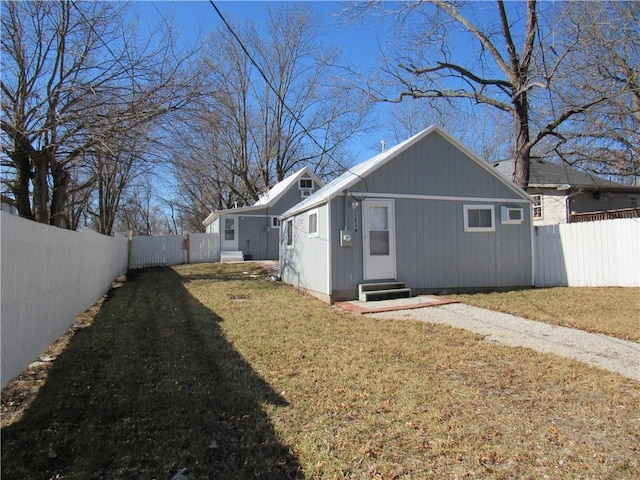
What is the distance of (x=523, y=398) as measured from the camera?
3596 mm

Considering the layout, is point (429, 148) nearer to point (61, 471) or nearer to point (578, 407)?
point (578, 407)

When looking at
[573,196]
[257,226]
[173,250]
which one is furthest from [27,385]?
[573,196]

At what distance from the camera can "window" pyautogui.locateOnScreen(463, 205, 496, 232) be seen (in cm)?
1008

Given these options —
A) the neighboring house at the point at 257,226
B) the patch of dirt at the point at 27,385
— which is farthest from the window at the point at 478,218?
the neighboring house at the point at 257,226

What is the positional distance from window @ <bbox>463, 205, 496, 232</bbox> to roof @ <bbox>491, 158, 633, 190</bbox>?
10119mm

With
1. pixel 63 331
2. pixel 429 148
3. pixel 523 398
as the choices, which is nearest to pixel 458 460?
pixel 523 398

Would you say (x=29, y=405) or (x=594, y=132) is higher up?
(x=594, y=132)

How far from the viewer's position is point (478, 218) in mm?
10188

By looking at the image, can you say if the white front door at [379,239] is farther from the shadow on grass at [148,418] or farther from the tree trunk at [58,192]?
the tree trunk at [58,192]

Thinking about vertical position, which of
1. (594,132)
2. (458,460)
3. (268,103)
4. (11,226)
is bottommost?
(458,460)

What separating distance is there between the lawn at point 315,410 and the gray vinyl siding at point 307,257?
3574 mm

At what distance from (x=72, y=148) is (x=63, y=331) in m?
6.56

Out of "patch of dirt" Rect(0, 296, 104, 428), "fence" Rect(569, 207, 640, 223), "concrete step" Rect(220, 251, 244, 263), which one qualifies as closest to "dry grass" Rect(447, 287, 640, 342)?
"patch of dirt" Rect(0, 296, 104, 428)

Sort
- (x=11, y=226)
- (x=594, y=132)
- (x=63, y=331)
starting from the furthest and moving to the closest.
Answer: (x=594, y=132) < (x=63, y=331) < (x=11, y=226)
